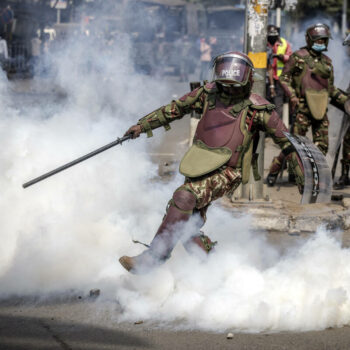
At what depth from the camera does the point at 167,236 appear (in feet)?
15.9

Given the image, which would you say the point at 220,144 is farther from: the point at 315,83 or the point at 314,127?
the point at 314,127

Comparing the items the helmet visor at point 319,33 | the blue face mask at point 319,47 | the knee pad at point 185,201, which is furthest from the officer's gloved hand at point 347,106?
the knee pad at point 185,201

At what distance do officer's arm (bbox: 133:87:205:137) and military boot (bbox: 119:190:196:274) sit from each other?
663 millimetres

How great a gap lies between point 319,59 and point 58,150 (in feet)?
11.5

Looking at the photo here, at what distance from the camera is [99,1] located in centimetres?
1515

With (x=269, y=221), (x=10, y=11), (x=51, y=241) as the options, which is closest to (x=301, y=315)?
(x=51, y=241)

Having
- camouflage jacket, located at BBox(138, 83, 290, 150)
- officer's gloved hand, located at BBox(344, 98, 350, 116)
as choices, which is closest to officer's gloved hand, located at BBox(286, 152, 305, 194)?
camouflage jacket, located at BBox(138, 83, 290, 150)

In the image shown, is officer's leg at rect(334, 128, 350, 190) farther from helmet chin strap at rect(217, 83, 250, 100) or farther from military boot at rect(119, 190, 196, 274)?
military boot at rect(119, 190, 196, 274)

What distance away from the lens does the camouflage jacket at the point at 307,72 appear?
8.38m

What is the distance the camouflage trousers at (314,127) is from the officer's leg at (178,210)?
12.5 feet

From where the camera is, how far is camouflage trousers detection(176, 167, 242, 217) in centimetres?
485

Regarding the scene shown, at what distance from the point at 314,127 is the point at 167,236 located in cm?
427

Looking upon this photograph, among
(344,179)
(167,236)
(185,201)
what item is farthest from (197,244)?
(344,179)

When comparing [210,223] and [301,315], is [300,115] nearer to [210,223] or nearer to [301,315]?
[210,223]
